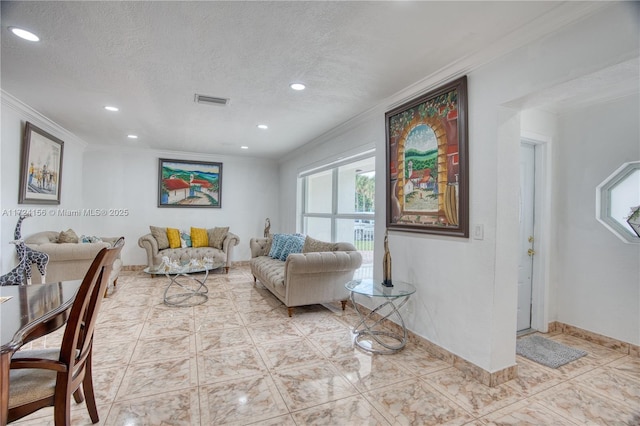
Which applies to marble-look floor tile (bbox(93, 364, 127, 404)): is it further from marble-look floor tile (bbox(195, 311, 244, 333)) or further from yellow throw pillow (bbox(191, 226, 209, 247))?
yellow throw pillow (bbox(191, 226, 209, 247))

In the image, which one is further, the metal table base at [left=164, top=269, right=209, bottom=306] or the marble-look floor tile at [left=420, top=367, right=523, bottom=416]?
the metal table base at [left=164, top=269, right=209, bottom=306]

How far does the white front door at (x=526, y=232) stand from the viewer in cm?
320

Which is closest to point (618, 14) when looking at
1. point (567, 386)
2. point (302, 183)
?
point (567, 386)

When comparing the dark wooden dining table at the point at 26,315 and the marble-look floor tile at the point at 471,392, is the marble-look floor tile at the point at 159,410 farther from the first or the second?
the marble-look floor tile at the point at 471,392

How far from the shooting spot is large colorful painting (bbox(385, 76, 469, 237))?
7.84 ft

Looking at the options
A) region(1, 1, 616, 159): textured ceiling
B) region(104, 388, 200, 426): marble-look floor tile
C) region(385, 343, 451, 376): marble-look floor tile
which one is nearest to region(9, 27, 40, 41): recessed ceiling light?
region(1, 1, 616, 159): textured ceiling

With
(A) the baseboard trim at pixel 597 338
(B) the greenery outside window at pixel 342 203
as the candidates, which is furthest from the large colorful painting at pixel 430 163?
(A) the baseboard trim at pixel 597 338

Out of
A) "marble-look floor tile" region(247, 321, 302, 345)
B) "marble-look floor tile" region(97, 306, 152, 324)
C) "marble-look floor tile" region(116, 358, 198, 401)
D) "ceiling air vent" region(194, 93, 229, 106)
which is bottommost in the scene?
"marble-look floor tile" region(116, 358, 198, 401)

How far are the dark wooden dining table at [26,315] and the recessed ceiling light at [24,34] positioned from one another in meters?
1.67

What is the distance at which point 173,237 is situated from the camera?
5.73 meters

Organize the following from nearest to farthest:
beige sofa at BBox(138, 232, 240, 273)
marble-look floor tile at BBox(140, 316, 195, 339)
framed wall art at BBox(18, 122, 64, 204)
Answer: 1. marble-look floor tile at BBox(140, 316, 195, 339)
2. framed wall art at BBox(18, 122, 64, 204)
3. beige sofa at BBox(138, 232, 240, 273)

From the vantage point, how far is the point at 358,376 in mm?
2227

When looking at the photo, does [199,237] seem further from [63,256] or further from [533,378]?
[533,378]

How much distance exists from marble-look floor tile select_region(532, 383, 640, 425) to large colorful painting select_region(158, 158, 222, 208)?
594cm
